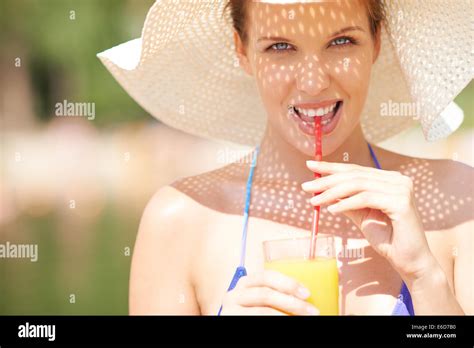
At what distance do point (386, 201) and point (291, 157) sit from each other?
523mm

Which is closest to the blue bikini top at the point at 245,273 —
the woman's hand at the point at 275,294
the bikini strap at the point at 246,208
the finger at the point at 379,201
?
the bikini strap at the point at 246,208

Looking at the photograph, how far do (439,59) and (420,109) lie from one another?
0.13 m

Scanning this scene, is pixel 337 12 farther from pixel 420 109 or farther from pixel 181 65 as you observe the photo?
pixel 181 65

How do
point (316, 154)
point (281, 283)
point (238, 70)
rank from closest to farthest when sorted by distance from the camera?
point (281, 283), point (316, 154), point (238, 70)

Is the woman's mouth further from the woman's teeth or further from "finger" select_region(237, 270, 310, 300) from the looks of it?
"finger" select_region(237, 270, 310, 300)

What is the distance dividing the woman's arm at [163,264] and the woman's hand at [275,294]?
380 mm

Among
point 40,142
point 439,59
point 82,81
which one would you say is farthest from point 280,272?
point 82,81

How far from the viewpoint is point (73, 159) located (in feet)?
18.6

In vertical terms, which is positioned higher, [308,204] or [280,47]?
[280,47]

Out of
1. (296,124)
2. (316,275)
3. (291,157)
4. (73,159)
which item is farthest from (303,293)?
(73,159)

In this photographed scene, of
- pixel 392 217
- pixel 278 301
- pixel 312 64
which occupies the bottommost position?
pixel 278 301

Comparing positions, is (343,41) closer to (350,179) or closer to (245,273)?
(350,179)

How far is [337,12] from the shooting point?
1.79m

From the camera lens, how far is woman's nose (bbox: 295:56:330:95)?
179 cm
